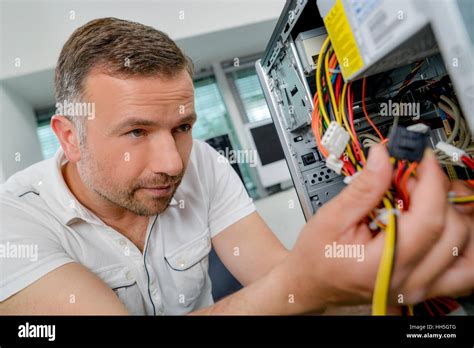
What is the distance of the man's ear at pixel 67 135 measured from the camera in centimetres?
63

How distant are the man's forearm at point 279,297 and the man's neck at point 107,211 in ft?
1.32

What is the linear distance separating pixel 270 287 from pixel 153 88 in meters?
0.45

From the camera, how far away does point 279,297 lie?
0.40m

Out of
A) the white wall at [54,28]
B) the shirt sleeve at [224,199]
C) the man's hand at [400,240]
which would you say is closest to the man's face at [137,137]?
the shirt sleeve at [224,199]

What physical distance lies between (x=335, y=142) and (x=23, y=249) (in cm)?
62

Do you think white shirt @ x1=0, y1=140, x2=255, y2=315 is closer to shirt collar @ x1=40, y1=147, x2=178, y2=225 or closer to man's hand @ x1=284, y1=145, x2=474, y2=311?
shirt collar @ x1=40, y1=147, x2=178, y2=225

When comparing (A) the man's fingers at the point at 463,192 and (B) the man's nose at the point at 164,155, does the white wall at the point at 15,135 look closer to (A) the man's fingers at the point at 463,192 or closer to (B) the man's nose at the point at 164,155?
(B) the man's nose at the point at 164,155

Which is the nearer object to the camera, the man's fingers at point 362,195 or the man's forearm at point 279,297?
the man's fingers at point 362,195

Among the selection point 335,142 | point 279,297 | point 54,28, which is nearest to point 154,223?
point 279,297

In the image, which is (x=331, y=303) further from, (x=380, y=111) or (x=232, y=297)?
(x=380, y=111)

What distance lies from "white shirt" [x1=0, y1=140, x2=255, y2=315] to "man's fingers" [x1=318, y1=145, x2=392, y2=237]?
53cm

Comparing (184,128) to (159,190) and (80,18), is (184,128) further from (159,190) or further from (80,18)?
(80,18)

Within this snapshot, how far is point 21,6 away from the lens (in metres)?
1.40

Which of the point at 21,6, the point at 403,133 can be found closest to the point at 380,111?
the point at 403,133
